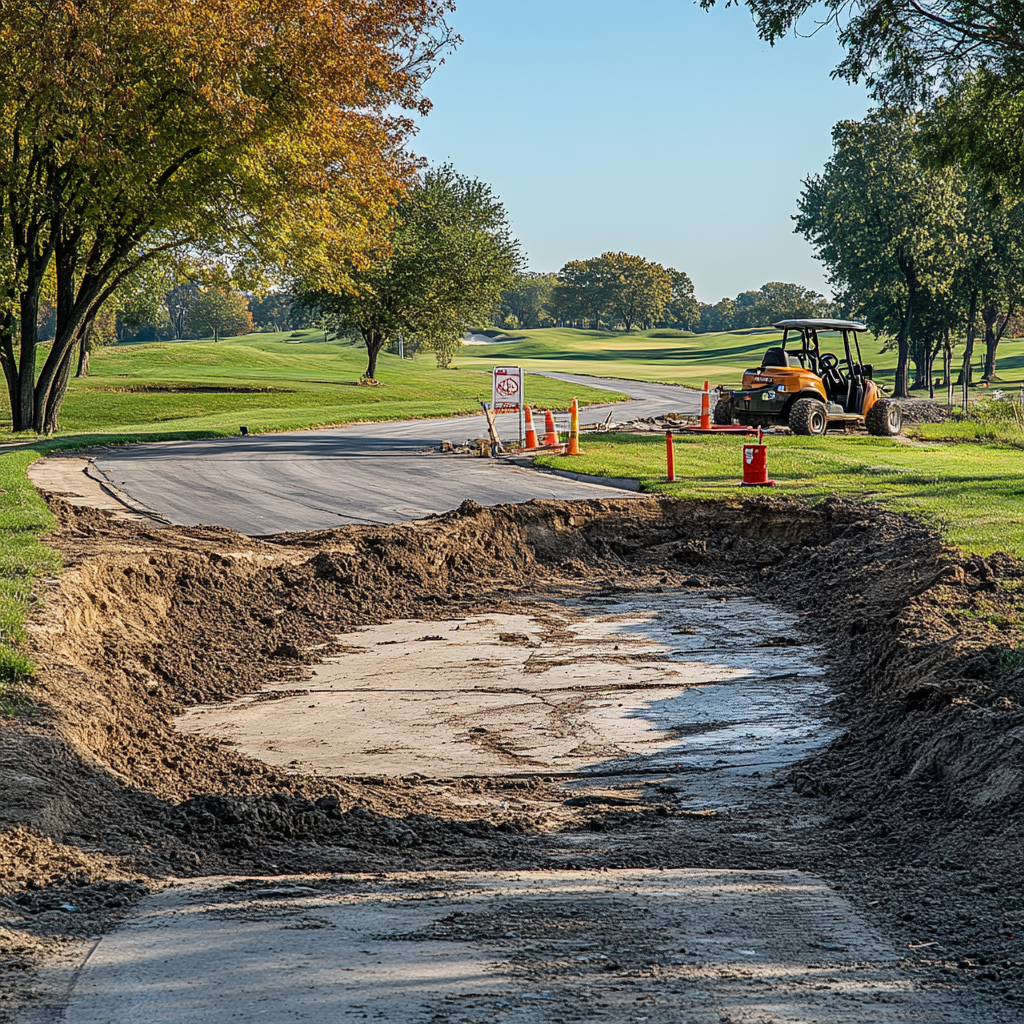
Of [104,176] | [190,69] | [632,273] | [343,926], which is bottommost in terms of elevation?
[343,926]

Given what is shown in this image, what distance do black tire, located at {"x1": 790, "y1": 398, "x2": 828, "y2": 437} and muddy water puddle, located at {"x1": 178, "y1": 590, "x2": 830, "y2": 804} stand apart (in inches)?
554

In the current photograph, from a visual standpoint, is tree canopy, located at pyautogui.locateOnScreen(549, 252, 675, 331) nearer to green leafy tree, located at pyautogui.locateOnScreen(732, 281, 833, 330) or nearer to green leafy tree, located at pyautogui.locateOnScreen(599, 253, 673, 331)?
green leafy tree, located at pyautogui.locateOnScreen(599, 253, 673, 331)

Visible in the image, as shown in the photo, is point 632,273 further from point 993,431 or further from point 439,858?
point 439,858

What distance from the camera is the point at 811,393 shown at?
24.1m

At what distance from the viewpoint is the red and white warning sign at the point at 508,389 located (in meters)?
23.1

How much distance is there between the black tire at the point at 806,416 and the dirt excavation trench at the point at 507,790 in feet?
39.6

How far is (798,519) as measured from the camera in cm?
1353

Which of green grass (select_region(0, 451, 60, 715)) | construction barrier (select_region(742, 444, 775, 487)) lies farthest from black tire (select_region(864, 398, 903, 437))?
green grass (select_region(0, 451, 60, 715))

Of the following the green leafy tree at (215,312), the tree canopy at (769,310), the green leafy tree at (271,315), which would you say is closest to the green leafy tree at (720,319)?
the tree canopy at (769,310)

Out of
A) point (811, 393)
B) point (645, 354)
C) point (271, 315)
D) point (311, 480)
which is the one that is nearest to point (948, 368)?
point (811, 393)

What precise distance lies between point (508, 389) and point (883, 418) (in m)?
9.09

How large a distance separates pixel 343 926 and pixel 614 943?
38.6 inches

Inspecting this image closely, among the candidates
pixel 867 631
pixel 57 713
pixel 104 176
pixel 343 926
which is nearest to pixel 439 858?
pixel 343 926

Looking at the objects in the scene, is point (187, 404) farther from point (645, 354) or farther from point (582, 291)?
point (582, 291)
